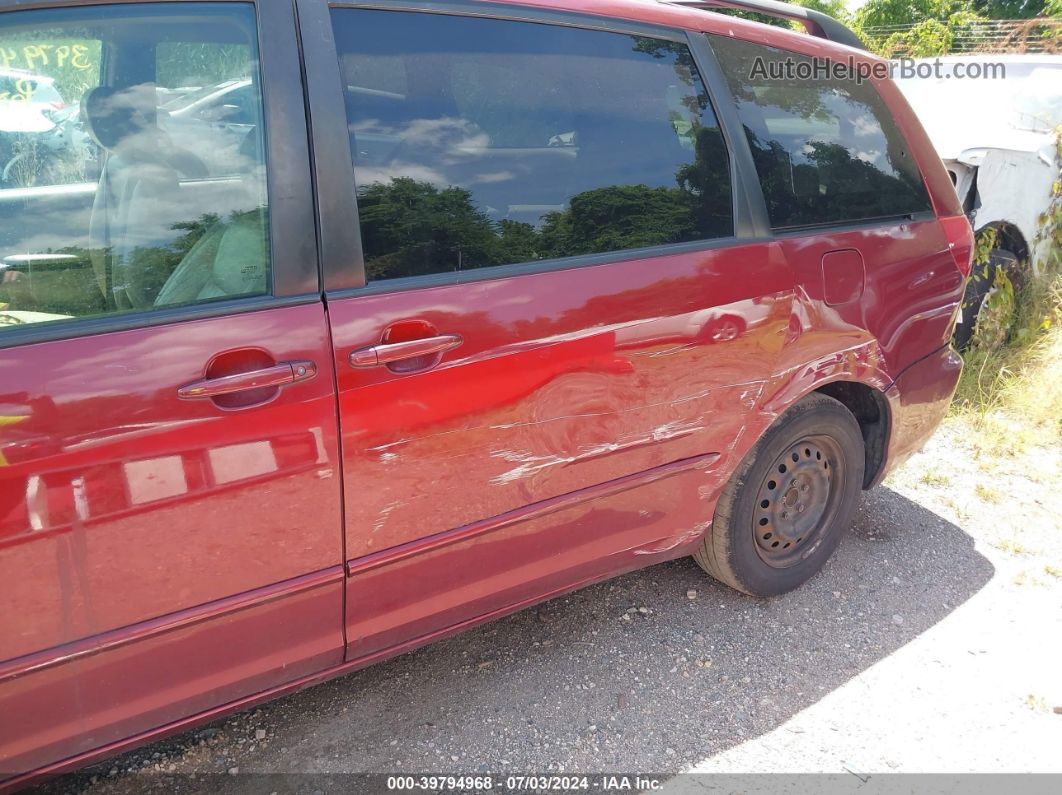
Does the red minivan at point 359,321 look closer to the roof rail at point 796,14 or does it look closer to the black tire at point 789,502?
the black tire at point 789,502

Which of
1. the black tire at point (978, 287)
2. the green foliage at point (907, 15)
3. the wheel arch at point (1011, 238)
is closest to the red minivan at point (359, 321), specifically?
the black tire at point (978, 287)

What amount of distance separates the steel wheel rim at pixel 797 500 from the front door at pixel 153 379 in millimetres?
1564

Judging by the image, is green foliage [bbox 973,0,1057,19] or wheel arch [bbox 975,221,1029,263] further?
green foliage [bbox 973,0,1057,19]

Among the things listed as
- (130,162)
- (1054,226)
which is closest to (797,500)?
(130,162)

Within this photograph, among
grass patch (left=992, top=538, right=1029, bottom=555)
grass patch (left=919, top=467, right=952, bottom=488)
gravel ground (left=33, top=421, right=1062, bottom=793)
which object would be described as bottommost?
gravel ground (left=33, top=421, right=1062, bottom=793)

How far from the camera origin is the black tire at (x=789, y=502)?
2.63m

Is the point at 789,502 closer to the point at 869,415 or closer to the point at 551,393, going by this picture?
the point at 869,415

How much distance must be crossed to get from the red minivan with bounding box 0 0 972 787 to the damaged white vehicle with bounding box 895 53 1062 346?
9.19 feet

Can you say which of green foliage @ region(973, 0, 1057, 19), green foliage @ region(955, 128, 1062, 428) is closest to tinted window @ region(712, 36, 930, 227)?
green foliage @ region(955, 128, 1062, 428)

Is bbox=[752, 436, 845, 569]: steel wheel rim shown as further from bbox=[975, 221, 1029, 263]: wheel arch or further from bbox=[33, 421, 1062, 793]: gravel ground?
bbox=[975, 221, 1029, 263]: wheel arch

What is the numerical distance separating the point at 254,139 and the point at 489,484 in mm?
946

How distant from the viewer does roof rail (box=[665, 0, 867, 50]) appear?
107 inches

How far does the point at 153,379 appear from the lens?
153 cm

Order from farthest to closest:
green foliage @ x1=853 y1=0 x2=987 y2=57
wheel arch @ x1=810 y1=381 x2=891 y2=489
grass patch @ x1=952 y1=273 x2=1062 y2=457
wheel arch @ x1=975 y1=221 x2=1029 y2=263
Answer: green foliage @ x1=853 y1=0 x2=987 y2=57 → wheel arch @ x1=975 y1=221 x2=1029 y2=263 → grass patch @ x1=952 y1=273 x2=1062 y2=457 → wheel arch @ x1=810 y1=381 x2=891 y2=489
